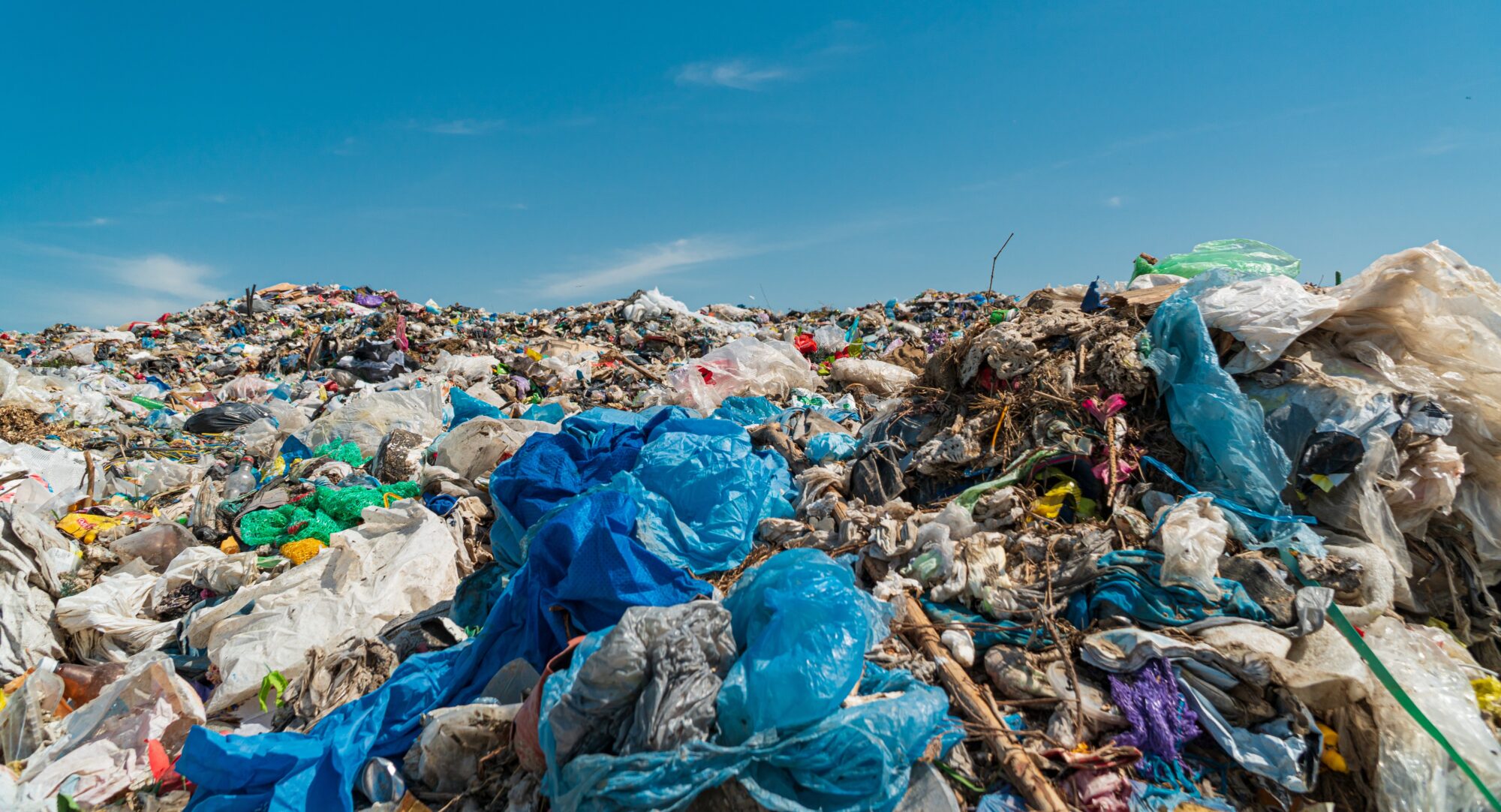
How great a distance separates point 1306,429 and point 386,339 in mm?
10648

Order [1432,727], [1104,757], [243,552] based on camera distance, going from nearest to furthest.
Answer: [1432,727], [1104,757], [243,552]

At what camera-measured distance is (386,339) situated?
403 inches

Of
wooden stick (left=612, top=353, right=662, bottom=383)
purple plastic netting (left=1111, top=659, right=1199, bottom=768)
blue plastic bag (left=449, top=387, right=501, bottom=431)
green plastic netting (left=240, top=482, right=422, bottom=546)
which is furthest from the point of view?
wooden stick (left=612, top=353, right=662, bottom=383)

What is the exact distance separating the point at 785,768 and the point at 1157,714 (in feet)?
3.99

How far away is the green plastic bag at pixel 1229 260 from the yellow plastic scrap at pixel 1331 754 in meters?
3.02

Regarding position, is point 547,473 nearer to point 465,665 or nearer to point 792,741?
point 465,665

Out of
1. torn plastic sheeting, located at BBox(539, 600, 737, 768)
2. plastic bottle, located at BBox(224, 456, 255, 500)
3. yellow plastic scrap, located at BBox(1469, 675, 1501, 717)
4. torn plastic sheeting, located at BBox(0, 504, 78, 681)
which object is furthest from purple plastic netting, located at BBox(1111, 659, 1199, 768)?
plastic bottle, located at BBox(224, 456, 255, 500)

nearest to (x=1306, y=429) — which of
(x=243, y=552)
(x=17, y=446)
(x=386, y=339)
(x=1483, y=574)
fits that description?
(x=1483, y=574)

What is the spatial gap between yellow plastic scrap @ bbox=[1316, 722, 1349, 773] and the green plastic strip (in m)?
0.20

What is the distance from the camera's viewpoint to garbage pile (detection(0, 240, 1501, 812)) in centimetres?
198

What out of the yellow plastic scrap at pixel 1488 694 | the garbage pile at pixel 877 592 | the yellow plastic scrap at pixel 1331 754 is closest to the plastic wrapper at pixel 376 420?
the garbage pile at pixel 877 592

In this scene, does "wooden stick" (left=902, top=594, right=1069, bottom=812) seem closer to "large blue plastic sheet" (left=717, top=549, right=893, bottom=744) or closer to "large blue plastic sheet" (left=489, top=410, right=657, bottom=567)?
"large blue plastic sheet" (left=717, top=549, right=893, bottom=744)

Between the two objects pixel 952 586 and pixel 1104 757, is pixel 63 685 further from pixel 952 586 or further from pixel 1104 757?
pixel 1104 757

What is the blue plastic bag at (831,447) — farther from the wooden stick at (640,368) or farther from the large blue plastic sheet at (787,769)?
the wooden stick at (640,368)
